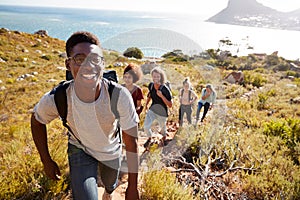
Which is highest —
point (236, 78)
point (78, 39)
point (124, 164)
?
point (78, 39)

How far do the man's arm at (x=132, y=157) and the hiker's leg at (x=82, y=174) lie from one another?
0.30 m

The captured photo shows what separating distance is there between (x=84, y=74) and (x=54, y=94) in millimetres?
291

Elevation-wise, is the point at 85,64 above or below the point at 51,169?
above

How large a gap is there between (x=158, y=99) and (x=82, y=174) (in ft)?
9.02

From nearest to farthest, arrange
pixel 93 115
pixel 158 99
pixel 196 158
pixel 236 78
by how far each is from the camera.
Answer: pixel 93 115, pixel 158 99, pixel 196 158, pixel 236 78

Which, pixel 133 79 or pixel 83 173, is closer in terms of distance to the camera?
pixel 83 173

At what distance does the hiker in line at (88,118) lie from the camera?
1.60 meters

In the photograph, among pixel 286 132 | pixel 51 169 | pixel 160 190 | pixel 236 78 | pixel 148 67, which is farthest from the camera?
pixel 236 78

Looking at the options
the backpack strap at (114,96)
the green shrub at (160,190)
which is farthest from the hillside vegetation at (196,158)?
the backpack strap at (114,96)

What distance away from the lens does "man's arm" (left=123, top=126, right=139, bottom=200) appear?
1.68 m

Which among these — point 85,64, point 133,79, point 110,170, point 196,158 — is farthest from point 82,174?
point 196,158

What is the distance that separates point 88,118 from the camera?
5.53 ft

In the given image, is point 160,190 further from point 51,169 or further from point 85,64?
point 85,64

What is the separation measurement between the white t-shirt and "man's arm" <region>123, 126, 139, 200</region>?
7 centimetres
